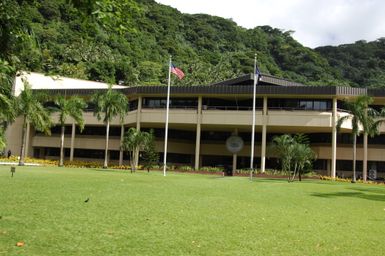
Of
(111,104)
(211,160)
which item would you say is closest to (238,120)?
(211,160)

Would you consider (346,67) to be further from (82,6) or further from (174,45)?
(82,6)

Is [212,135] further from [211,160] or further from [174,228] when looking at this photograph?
[174,228]

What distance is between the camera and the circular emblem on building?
54469mm

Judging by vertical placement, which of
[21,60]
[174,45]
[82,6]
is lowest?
[21,60]

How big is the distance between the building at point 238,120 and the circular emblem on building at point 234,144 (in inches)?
33.8

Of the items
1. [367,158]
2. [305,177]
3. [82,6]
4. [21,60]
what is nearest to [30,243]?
[21,60]

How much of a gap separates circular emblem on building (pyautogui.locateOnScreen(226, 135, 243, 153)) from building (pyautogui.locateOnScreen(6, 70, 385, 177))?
2.81 feet

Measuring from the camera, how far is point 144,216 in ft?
40.4

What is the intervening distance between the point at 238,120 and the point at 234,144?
14.6 ft

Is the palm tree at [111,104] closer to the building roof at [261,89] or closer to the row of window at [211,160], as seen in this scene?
the building roof at [261,89]

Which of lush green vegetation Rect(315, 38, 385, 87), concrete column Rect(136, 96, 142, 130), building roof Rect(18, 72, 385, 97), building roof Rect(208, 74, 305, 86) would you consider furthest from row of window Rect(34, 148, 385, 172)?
lush green vegetation Rect(315, 38, 385, 87)

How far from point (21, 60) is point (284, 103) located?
153 ft

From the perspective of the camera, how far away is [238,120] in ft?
168

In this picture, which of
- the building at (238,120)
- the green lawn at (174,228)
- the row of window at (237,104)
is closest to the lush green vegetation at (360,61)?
the building at (238,120)
